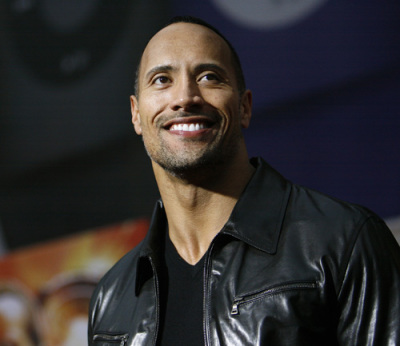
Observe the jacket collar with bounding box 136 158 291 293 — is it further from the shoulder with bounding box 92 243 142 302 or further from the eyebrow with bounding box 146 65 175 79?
the eyebrow with bounding box 146 65 175 79

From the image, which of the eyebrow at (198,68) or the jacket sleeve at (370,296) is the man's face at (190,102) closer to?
the eyebrow at (198,68)

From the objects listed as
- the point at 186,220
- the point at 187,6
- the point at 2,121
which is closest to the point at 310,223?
the point at 186,220

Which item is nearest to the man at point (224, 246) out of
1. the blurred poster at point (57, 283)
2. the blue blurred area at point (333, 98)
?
the blue blurred area at point (333, 98)

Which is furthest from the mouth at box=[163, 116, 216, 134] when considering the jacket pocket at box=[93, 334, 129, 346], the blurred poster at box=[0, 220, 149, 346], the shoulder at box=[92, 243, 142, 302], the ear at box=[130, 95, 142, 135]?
the blurred poster at box=[0, 220, 149, 346]

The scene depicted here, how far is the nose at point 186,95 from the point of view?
1352 mm

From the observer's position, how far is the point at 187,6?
258 centimetres

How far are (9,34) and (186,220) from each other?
1917 millimetres

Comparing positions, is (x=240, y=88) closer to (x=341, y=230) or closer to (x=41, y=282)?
(x=341, y=230)

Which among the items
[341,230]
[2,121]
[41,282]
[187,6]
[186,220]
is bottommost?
[341,230]

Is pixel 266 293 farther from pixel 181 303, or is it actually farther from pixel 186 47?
pixel 186 47

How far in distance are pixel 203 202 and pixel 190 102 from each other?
0.25 metres

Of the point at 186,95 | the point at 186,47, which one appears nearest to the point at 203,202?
the point at 186,95

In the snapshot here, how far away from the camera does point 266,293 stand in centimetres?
116

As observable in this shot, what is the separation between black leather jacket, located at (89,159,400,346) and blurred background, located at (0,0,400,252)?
916 millimetres
